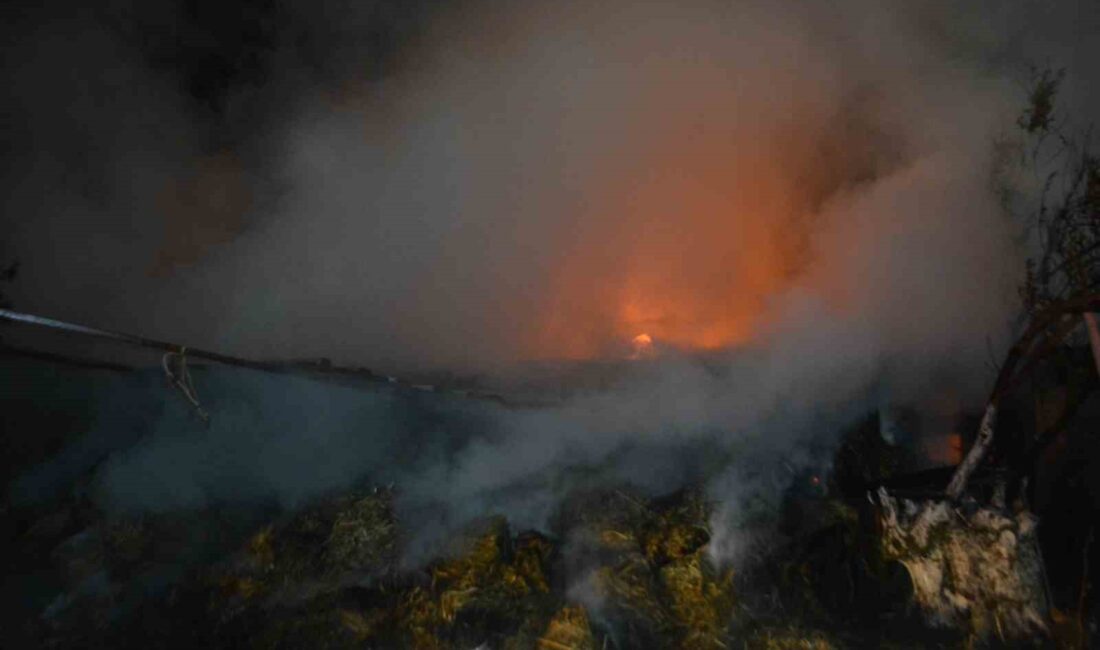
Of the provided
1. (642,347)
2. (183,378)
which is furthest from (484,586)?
(642,347)

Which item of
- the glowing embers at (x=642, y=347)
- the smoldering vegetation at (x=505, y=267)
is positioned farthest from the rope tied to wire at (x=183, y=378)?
the glowing embers at (x=642, y=347)

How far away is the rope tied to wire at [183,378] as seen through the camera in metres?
5.44

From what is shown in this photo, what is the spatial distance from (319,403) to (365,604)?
2336 millimetres

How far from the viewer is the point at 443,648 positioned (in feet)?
15.3

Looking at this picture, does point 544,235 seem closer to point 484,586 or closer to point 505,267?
point 505,267

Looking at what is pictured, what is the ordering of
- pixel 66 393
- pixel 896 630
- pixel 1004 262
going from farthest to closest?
pixel 1004 262
pixel 66 393
pixel 896 630

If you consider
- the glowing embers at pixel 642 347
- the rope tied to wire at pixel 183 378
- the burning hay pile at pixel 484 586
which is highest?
the glowing embers at pixel 642 347

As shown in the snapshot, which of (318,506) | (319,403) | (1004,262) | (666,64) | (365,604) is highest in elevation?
(666,64)

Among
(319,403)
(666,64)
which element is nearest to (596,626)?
(319,403)

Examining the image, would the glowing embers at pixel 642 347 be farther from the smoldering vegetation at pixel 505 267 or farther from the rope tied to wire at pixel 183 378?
the rope tied to wire at pixel 183 378

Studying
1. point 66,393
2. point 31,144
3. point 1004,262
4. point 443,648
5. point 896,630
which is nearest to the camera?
point 443,648

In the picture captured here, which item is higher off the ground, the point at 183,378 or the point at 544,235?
the point at 544,235

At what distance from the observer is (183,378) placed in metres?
5.61

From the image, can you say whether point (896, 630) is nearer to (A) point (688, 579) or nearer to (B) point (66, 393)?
(A) point (688, 579)
